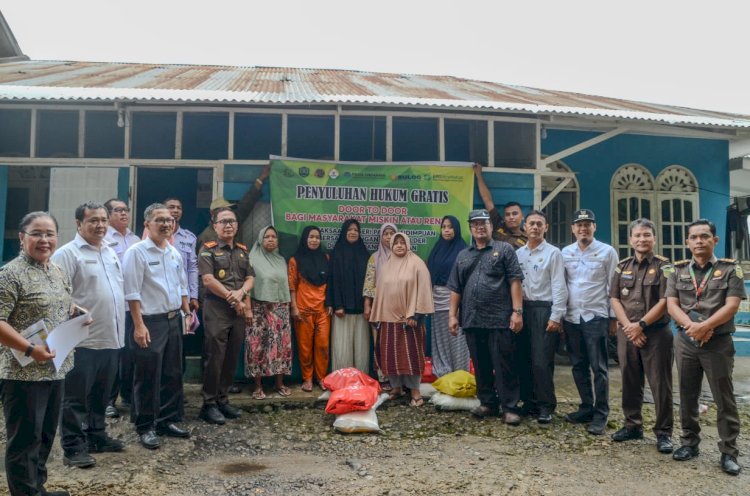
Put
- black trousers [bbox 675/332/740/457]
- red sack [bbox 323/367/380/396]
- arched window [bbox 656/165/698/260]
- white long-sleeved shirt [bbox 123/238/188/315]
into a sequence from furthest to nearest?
1. arched window [bbox 656/165/698/260]
2. red sack [bbox 323/367/380/396]
3. white long-sleeved shirt [bbox 123/238/188/315]
4. black trousers [bbox 675/332/740/457]

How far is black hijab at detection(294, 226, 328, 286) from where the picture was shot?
17.4 ft

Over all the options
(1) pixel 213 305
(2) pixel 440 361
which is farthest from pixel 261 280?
(2) pixel 440 361

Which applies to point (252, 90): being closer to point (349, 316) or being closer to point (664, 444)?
point (349, 316)

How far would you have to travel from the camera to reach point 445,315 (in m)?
5.36

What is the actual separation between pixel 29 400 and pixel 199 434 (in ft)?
5.26

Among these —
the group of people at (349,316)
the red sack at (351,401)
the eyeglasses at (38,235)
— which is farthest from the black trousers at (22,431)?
Answer: the red sack at (351,401)

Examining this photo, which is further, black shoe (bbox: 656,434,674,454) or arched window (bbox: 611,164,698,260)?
arched window (bbox: 611,164,698,260)

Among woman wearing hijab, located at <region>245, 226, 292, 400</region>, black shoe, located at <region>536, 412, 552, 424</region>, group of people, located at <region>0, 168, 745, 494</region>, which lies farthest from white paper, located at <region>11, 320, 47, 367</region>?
black shoe, located at <region>536, 412, 552, 424</region>

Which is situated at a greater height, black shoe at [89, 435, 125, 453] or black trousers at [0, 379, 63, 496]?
black trousers at [0, 379, 63, 496]

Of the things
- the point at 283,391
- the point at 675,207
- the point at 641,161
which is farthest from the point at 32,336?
the point at 675,207

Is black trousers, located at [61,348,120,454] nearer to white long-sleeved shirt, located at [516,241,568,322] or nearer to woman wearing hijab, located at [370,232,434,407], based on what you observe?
woman wearing hijab, located at [370,232,434,407]

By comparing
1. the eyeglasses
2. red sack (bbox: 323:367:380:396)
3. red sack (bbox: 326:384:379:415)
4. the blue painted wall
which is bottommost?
red sack (bbox: 326:384:379:415)

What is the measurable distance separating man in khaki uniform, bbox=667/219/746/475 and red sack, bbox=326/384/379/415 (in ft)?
7.22

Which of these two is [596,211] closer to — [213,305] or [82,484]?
[213,305]
